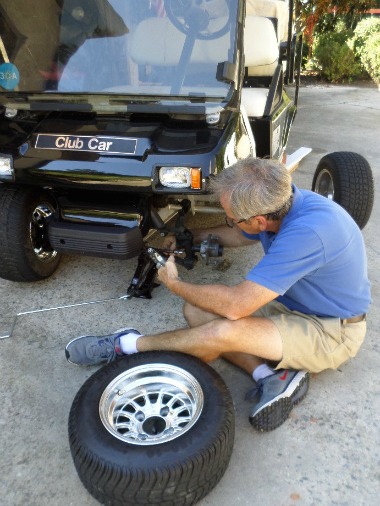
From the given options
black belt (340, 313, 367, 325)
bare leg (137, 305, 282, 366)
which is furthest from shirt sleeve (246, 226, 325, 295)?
black belt (340, 313, 367, 325)

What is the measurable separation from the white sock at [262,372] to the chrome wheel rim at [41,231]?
5.29ft

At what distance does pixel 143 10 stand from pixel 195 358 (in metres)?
2.05

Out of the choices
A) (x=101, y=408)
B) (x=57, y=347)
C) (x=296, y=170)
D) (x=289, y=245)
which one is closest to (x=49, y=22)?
(x=57, y=347)

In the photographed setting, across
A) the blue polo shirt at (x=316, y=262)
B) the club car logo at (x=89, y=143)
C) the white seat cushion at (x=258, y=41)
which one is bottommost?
the blue polo shirt at (x=316, y=262)

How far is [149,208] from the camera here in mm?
2922

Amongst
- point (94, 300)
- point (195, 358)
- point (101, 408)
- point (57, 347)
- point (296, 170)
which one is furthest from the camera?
point (296, 170)

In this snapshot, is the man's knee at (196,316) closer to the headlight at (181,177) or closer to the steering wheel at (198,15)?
the headlight at (181,177)

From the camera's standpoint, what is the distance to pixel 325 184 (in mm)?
4211

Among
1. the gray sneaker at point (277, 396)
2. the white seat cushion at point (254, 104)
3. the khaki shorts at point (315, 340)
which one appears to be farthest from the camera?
the white seat cushion at point (254, 104)

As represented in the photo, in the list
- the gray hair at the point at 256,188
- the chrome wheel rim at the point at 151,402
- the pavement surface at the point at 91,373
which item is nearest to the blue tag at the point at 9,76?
the pavement surface at the point at 91,373

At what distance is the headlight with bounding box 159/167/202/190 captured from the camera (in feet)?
8.45

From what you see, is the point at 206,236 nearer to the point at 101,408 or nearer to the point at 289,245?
the point at 289,245

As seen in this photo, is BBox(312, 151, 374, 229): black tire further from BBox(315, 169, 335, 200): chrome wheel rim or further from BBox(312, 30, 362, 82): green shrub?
BBox(312, 30, 362, 82): green shrub

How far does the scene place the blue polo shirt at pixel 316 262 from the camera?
2.06 meters
